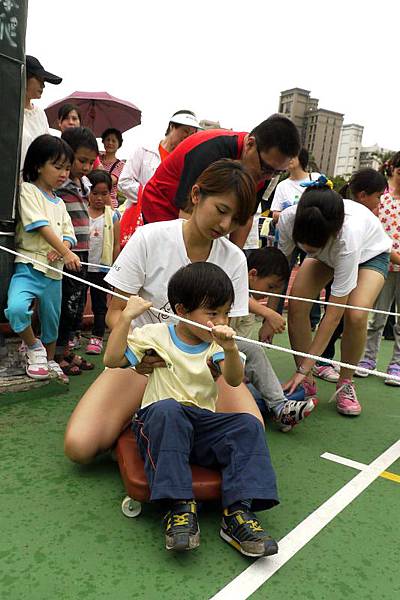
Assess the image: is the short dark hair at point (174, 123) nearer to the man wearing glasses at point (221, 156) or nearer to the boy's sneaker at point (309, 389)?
the man wearing glasses at point (221, 156)

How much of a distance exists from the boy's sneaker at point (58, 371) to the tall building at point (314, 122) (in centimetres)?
7647

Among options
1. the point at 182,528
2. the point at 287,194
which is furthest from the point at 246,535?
the point at 287,194

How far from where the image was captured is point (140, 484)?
1710 mm

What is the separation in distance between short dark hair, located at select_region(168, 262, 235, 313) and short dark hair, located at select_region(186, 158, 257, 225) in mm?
320

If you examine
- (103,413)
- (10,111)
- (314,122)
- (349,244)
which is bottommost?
(103,413)

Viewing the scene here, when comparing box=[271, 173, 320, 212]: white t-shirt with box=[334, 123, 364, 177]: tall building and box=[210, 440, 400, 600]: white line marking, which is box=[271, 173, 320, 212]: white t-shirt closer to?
box=[210, 440, 400, 600]: white line marking

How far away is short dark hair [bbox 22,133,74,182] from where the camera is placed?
2.77m

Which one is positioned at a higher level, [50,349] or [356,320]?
[356,320]

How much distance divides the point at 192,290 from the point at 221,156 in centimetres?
95

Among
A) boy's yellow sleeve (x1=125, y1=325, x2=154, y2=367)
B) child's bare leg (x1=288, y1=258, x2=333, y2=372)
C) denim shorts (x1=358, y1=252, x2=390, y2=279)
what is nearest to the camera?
boy's yellow sleeve (x1=125, y1=325, x2=154, y2=367)

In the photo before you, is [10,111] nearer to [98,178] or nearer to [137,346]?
[98,178]

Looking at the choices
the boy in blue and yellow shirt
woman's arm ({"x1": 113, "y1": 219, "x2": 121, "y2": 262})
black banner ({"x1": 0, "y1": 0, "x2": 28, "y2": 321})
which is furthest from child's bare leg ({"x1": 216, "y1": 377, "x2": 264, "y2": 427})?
woman's arm ({"x1": 113, "y1": 219, "x2": 121, "y2": 262})

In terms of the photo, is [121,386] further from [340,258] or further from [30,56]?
[30,56]

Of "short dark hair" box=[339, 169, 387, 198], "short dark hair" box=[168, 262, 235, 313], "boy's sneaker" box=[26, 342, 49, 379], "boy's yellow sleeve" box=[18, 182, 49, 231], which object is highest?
"short dark hair" box=[339, 169, 387, 198]
